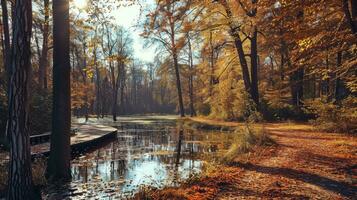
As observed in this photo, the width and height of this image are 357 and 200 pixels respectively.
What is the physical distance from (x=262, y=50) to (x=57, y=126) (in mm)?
20632

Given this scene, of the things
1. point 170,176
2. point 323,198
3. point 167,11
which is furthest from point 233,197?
point 167,11

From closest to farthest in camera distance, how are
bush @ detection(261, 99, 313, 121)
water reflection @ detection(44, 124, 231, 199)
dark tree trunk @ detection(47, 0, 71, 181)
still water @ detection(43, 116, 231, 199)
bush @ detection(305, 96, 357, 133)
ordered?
still water @ detection(43, 116, 231, 199)
water reflection @ detection(44, 124, 231, 199)
dark tree trunk @ detection(47, 0, 71, 181)
bush @ detection(305, 96, 357, 133)
bush @ detection(261, 99, 313, 121)

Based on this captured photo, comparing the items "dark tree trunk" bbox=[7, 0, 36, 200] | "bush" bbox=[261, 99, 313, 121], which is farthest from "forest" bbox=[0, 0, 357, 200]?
"bush" bbox=[261, 99, 313, 121]

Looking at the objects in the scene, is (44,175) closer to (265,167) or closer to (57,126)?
(57,126)

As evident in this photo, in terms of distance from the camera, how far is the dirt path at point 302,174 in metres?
6.27

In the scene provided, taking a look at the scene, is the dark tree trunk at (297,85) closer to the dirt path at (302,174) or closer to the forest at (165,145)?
the forest at (165,145)

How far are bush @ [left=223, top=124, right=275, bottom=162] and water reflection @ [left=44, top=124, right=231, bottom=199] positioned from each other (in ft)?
4.42

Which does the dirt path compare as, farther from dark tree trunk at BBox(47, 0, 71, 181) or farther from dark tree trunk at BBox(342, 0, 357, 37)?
dark tree trunk at BBox(47, 0, 71, 181)

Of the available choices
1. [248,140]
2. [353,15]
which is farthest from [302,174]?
[248,140]

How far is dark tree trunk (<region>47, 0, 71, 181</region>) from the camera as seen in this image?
28.7 feet

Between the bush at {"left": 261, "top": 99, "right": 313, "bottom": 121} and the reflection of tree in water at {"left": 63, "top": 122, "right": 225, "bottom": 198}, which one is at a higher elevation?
the bush at {"left": 261, "top": 99, "right": 313, "bottom": 121}

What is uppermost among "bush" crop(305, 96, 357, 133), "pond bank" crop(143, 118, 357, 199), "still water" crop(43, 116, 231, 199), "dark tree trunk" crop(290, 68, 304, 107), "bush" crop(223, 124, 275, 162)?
"dark tree trunk" crop(290, 68, 304, 107)

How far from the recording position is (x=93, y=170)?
10.7m

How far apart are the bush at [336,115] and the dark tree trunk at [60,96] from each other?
1059cm
